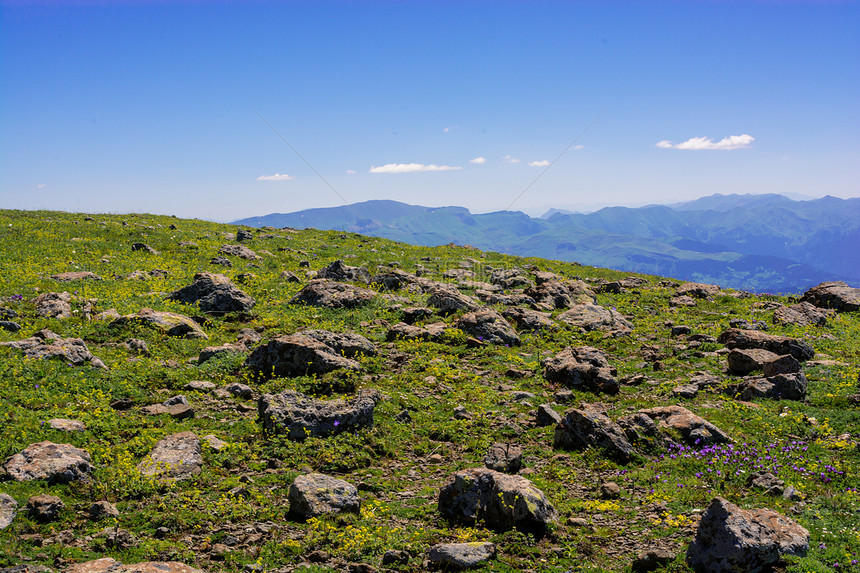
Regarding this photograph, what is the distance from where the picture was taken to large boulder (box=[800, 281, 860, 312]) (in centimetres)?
3092

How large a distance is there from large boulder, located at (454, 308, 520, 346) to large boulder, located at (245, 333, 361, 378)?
311 inches

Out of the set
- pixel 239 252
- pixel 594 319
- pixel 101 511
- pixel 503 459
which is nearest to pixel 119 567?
pixel 101 511

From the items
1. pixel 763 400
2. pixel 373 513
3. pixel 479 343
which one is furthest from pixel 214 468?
pixel 763 400

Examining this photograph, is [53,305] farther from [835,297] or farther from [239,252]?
[835,297]

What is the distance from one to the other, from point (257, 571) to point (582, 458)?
9168 mm

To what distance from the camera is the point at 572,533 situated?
10.6 m

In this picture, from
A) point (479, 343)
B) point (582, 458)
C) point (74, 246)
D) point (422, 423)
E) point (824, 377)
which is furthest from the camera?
point (74, 246)

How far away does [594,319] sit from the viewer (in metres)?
28.7

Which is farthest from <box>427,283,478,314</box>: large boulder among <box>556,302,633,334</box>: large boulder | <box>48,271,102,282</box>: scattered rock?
<box>48,271,102,282</box>: scattered rock

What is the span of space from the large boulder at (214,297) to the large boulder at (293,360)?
7.64m

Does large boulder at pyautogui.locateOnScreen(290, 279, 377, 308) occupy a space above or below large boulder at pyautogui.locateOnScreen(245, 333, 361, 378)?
above

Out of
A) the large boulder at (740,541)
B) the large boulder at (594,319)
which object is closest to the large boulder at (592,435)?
the large boulder at (740,541)

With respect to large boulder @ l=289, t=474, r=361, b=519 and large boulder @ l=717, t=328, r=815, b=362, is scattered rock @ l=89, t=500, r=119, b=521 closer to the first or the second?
large boulder @ l=289, t=474, r=361, b=519

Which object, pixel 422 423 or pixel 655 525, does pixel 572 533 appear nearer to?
A: pixel 655 525
